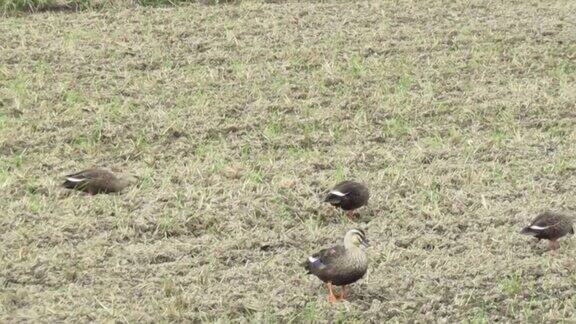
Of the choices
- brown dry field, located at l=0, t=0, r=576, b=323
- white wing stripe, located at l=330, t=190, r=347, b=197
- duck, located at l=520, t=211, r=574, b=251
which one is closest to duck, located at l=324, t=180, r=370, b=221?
white wing stripe, located at l=330, t=190, r=347, b=197

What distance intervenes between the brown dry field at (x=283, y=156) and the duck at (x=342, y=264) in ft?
0.49

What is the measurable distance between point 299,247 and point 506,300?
4.74 feet

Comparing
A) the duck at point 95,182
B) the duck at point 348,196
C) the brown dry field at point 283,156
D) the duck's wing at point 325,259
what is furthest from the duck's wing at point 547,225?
the duck at point 95,182

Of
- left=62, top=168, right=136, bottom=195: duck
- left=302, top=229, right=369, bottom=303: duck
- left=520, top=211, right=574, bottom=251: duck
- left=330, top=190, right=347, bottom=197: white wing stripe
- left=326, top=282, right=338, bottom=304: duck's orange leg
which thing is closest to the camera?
left=302, top=229, right=369, bottom=303: duck

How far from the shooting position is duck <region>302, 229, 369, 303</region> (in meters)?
6.02

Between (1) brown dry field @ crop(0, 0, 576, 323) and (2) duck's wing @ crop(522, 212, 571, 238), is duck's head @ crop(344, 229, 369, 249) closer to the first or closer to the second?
(1) brown dry field @ crop(0, 0, 576, 323)

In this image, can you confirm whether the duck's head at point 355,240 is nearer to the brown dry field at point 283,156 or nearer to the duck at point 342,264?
the duck at point 342,264

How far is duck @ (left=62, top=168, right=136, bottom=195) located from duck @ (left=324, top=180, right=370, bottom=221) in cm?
159

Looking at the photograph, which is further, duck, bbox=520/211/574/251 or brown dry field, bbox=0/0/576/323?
duck, bbox=520/211/574/251

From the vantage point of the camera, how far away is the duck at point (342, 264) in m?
6.02

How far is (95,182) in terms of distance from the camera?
7.65m

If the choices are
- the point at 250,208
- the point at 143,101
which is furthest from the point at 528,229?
the point at 143,101

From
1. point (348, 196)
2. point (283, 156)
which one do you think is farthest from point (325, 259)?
point (283, 156)

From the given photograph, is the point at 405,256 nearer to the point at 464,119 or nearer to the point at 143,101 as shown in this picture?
the point at 464,119
